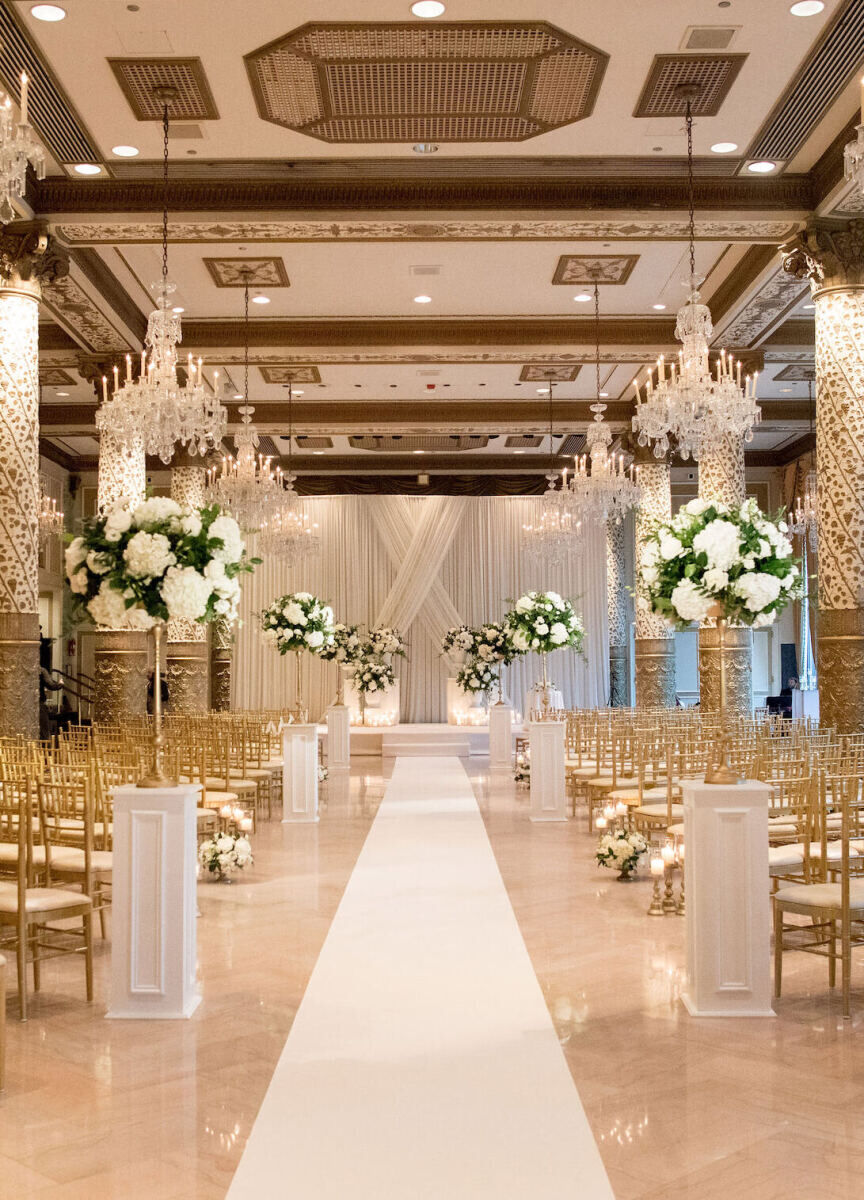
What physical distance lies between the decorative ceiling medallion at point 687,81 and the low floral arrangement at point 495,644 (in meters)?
9.01

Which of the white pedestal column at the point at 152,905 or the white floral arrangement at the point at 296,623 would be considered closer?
the white pedestal column at the point at 152,905

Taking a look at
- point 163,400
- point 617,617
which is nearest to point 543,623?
point 163,400

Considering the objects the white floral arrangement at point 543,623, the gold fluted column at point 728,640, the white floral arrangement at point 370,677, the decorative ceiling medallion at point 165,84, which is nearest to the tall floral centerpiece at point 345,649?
the white floral arrangement at point 370,677

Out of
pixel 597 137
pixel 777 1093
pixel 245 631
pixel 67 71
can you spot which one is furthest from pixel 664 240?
pixel 245 631

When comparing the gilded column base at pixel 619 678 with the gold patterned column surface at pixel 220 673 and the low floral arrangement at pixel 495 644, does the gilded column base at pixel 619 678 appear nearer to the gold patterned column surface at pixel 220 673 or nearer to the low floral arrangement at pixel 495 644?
the low floral arrangement at pixel 495 644

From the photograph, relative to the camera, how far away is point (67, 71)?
857 centimetres

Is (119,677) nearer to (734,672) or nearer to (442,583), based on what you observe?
A: (734,672)

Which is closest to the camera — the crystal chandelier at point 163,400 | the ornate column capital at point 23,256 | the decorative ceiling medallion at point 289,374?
the crystal chandelier at point 163,400

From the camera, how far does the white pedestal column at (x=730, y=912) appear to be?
5.32m

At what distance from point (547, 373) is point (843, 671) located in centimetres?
801

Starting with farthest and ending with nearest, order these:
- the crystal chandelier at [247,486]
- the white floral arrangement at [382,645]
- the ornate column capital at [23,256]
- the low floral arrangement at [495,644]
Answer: the white floral arrangement at [382,645] → the low floral arrangement at [495,644] → the crystal chandelier at [247,486] → the ornate column capital at [23,256]

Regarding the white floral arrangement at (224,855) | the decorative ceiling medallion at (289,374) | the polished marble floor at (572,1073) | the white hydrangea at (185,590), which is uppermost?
the decorative ceiling medallion at (289,374)

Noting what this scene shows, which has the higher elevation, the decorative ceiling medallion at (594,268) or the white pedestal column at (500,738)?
the decorative ceiling medallion at (594,268)

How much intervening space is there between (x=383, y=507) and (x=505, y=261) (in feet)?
37.3
